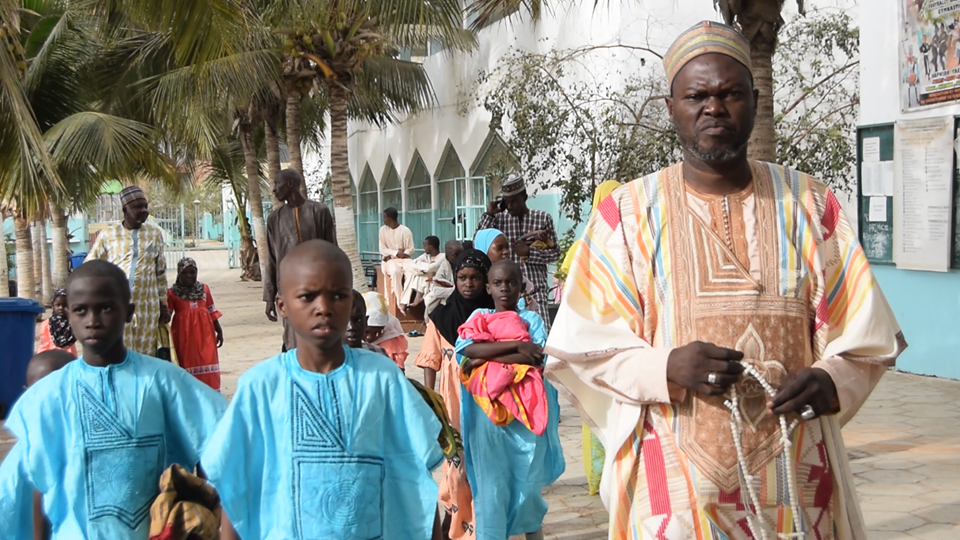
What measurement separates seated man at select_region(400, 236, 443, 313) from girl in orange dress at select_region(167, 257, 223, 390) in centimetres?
530

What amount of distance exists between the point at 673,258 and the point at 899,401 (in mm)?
6811

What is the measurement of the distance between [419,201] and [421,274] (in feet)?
29.7

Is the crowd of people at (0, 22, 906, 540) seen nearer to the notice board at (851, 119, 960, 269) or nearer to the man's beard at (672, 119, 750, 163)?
the man's beard at (672, 119, 750, 163)

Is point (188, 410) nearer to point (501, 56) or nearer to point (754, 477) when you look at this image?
point (754, 477)

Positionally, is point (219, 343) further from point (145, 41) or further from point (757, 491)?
point (145, 41)

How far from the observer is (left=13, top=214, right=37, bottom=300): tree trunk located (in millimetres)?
19844

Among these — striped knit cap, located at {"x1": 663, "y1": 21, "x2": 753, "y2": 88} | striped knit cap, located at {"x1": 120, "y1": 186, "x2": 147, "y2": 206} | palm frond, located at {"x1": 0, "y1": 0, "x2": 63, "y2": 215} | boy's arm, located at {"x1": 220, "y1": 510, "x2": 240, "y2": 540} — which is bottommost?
boy's arm, located at {"x1": 220, "y1": 510, "x2": 240, "y2": 540}

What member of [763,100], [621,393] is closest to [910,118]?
Result: [763,100]

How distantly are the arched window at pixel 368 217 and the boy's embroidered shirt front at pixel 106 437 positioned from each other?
76.0ft

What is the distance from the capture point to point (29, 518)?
329 centimetres

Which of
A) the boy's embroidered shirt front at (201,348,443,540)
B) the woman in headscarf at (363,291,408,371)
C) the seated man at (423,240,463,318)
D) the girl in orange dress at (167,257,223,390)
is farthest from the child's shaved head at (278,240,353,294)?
the seated man at (423,240,463,318)

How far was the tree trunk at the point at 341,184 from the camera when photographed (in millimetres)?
14617

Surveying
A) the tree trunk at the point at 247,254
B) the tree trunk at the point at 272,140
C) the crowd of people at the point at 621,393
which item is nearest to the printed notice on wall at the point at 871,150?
the crowd of people at the point at 621,393

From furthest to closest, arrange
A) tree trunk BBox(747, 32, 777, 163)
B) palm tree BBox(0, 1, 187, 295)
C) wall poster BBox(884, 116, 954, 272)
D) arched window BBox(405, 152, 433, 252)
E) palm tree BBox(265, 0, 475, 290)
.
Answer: arched window BBox(405, 152, 433, 252) → palm tree BBox(0, 1, 187, 295) → palm tree BBox(265, 0, 475, 290) → wall poster BBox(884, 116, 954, 272) → tree trunk BBox(747, 32, 777, 163)
